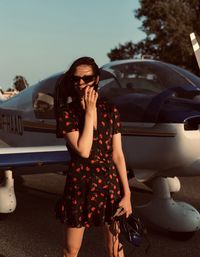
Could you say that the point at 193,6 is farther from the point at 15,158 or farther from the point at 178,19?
the point at 15,158

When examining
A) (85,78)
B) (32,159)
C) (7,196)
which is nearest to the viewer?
(85,78)

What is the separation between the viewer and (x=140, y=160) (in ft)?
13.2

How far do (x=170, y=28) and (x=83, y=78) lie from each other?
29.8 m

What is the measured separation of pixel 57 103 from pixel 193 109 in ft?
5.37

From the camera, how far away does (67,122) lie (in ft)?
7.22

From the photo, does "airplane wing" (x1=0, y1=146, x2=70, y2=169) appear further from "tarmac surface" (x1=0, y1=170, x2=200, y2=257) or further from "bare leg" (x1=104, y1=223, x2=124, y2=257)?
"bare leg" (x1=104, y1=223, x2=124, y2=257)

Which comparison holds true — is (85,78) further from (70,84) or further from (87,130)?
(87,130)

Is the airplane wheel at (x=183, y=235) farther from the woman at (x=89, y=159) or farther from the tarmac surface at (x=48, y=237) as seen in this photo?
the woman at (x=89, y=159)

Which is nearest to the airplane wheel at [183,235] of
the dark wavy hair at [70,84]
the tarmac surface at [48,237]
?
the tarmac surface at [48,237]

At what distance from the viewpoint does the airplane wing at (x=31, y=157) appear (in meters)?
4.18

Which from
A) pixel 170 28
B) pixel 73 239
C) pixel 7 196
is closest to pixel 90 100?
pixel 73 239

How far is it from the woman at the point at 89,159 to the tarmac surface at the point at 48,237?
1.50m

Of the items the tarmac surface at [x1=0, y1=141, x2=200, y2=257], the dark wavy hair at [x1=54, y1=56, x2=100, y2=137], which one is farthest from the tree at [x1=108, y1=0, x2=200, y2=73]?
the dark wavy hair at [x1=54, y1=56, x2=100, y2=137]

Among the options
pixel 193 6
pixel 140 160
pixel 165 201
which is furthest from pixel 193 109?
pixel 193 6
